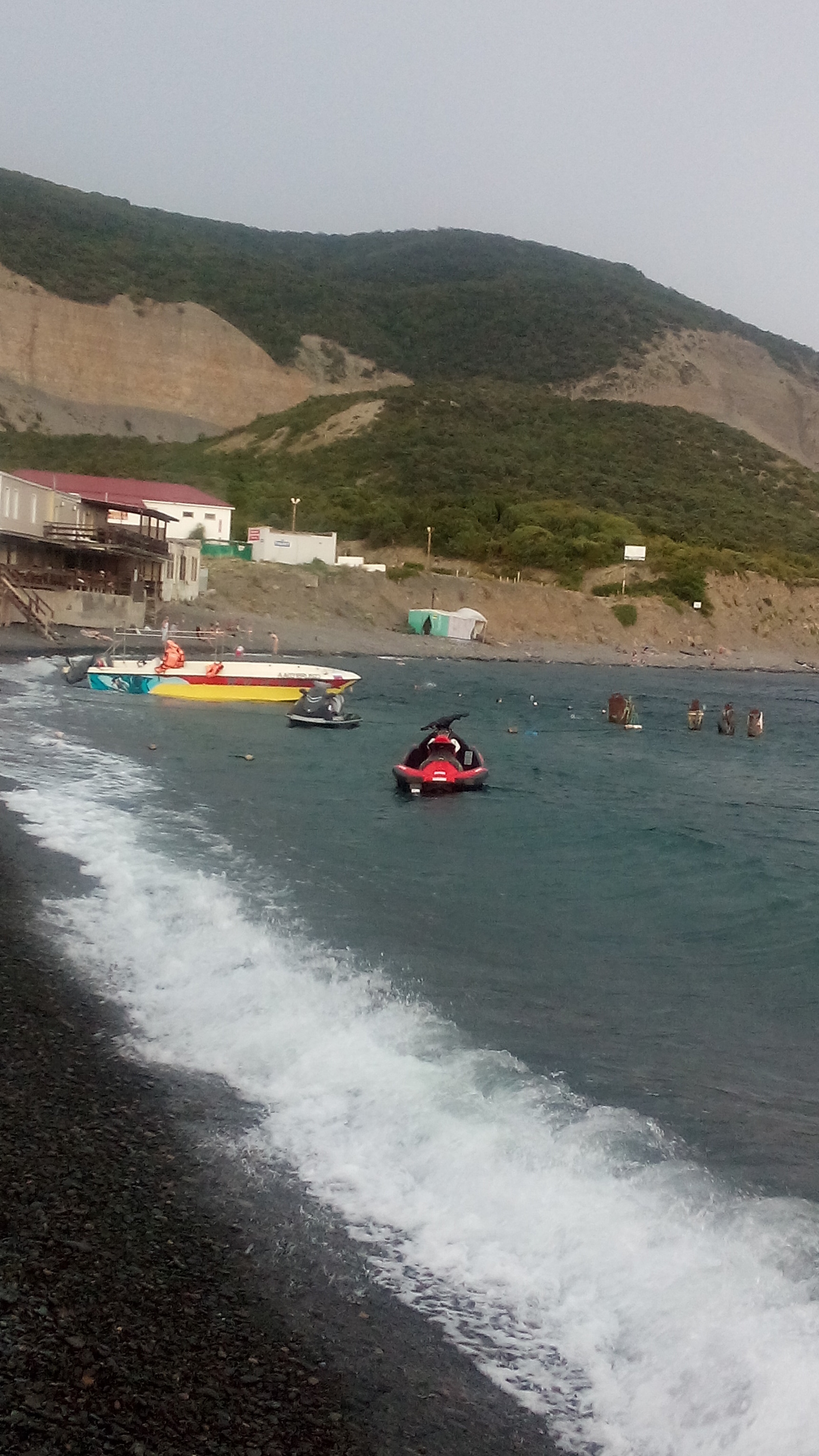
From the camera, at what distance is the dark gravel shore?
4801mm

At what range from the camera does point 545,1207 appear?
6.79 metres

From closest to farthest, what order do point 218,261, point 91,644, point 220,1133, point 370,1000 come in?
point 220,1133 → point 370,1000 → point 91,644 → point 218,261

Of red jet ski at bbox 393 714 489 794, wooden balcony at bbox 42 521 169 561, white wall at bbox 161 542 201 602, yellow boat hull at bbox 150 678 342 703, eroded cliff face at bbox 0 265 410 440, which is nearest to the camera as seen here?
red jet ski at bbox 393 714 489 794

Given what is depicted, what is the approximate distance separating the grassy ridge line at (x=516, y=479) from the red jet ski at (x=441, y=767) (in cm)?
7213

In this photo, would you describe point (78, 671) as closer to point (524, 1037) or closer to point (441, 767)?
point (441, 767)

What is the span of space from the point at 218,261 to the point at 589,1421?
201411 millimetres

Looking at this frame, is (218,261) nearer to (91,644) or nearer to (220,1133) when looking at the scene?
(91,644)

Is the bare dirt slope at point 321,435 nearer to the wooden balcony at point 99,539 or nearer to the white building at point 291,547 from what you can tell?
the white building at point 291,547

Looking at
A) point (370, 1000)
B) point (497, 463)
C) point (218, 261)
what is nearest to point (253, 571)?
point (497, 463)

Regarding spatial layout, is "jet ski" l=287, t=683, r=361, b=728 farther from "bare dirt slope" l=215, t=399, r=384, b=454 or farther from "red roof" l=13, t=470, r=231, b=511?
"bare dirt slope" l=215, t=399, r=384, b=454

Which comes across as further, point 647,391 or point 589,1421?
point 647,391

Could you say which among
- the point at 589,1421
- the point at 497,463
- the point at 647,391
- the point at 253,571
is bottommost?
the point at 589,1421

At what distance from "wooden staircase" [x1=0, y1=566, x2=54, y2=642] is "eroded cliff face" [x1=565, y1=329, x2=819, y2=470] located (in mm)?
118804

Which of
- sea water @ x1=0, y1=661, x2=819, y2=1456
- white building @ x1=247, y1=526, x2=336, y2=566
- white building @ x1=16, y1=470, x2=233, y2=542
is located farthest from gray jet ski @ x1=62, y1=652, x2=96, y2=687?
→ white building @ x1=247, y1=526, x2=336, y2=566
